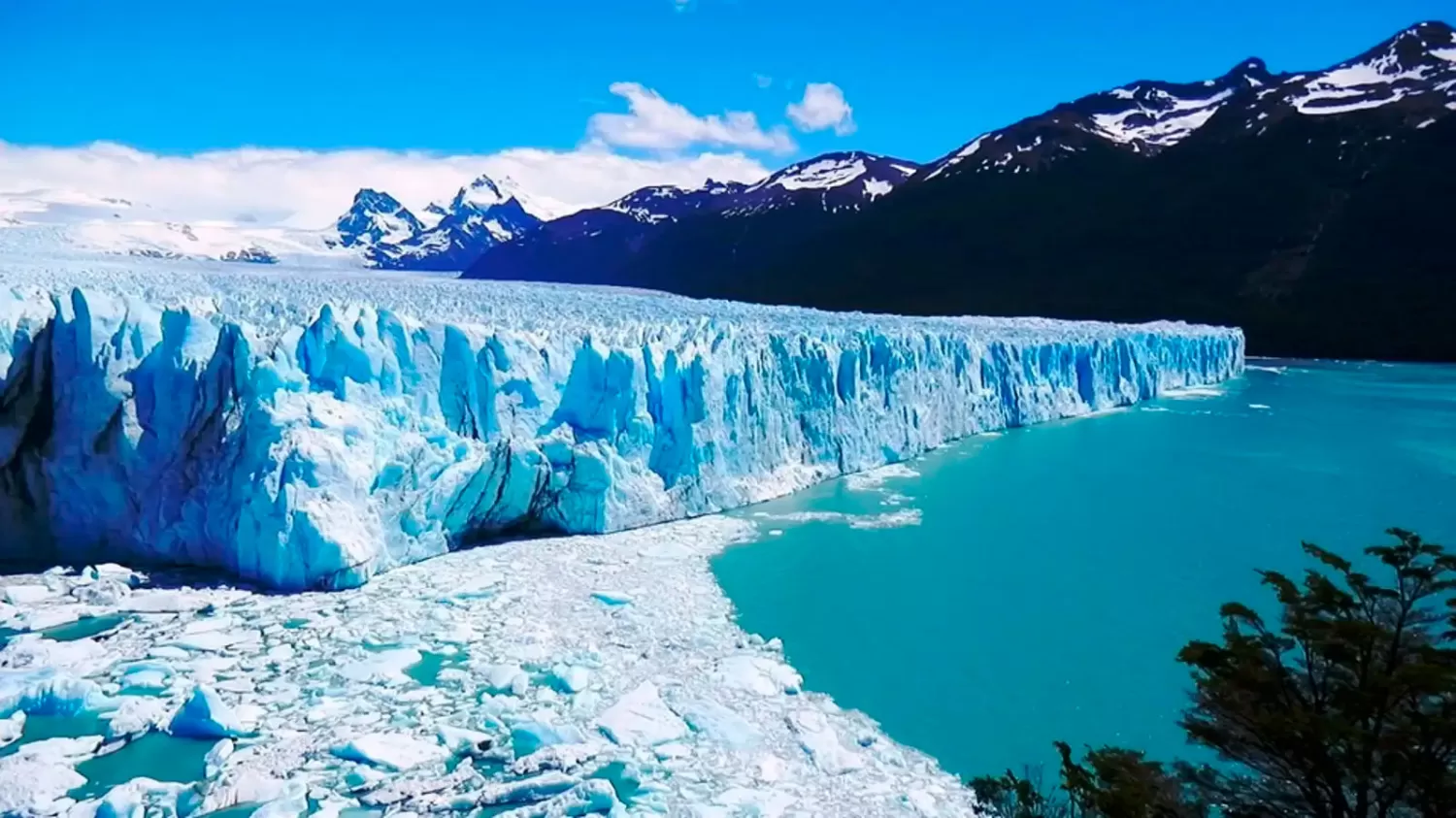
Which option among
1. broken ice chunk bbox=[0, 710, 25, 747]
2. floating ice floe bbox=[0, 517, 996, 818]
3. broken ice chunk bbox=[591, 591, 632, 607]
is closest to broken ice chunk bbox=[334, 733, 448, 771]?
floating ice floe bbox=[0, 517, 996, 818]

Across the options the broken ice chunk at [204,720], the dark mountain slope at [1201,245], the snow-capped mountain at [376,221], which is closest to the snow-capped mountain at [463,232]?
the snow-capped mountain at [376,221]

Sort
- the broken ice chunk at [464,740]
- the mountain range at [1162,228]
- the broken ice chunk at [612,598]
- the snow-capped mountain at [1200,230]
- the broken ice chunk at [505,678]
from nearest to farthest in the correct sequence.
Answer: the broken ice chunk at [464,740], the broken ice chunk at [505,678], the broken ice chunk at [612,598], the snow-capped mountain at [1200,230], the mountain range at [1162,228]

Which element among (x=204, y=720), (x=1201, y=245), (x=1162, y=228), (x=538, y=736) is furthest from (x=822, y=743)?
(x=1162, y=228)

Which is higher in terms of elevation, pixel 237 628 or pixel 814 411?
pixel 814 411

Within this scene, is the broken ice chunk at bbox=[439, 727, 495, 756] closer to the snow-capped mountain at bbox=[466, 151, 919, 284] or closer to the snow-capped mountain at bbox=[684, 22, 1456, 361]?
the snow-capped mountain at bbox=[684, 22, 1456, 361]

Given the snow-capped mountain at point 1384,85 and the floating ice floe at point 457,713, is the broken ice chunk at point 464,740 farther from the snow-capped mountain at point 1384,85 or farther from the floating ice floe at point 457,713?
the snow-capped mountain at point 1384,85

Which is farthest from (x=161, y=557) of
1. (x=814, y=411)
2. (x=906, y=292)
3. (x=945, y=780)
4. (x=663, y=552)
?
(x=906, y=292)

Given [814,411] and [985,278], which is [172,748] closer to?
[814,411]
